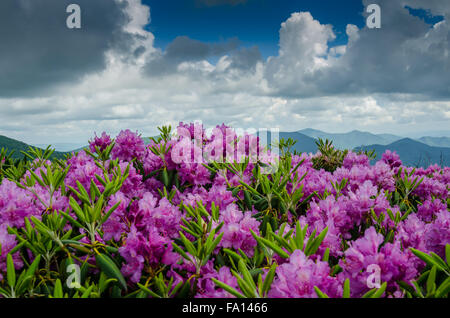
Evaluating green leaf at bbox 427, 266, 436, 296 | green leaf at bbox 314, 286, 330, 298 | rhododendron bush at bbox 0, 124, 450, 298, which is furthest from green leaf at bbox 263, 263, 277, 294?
green leaf at bbox 427, 266, 436, 296

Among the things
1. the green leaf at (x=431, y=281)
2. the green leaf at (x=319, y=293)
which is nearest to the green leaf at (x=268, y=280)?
the green leaf at (x=319, y=293)

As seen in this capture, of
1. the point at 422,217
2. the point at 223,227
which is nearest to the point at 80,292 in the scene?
the point at 223,227

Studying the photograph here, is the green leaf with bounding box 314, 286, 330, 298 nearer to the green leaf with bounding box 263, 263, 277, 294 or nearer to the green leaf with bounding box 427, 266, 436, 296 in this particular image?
the green leaf with bounding box 263, 263, 277, 294

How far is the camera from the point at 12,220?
2.00 m

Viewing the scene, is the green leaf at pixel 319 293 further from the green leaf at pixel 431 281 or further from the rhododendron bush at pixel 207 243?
the green leaf at pixel 431 281

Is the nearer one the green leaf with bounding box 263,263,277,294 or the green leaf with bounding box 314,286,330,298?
the green leaf with bounding box 314,286,330,298

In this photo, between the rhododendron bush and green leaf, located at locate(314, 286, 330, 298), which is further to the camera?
the rhododendron bush

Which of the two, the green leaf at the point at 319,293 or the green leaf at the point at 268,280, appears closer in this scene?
the green leaf at the point at 319,293

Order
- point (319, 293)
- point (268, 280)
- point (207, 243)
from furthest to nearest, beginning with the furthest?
point (207, 243) < point (268, 280) < point (319, 293)

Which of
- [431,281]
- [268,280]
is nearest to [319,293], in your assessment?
[268,280]

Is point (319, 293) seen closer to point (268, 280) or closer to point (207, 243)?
point (268, 280)

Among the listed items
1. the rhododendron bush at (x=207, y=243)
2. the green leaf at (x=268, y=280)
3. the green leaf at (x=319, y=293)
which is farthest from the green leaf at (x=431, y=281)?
the green leaf at (x=268, y=280)
